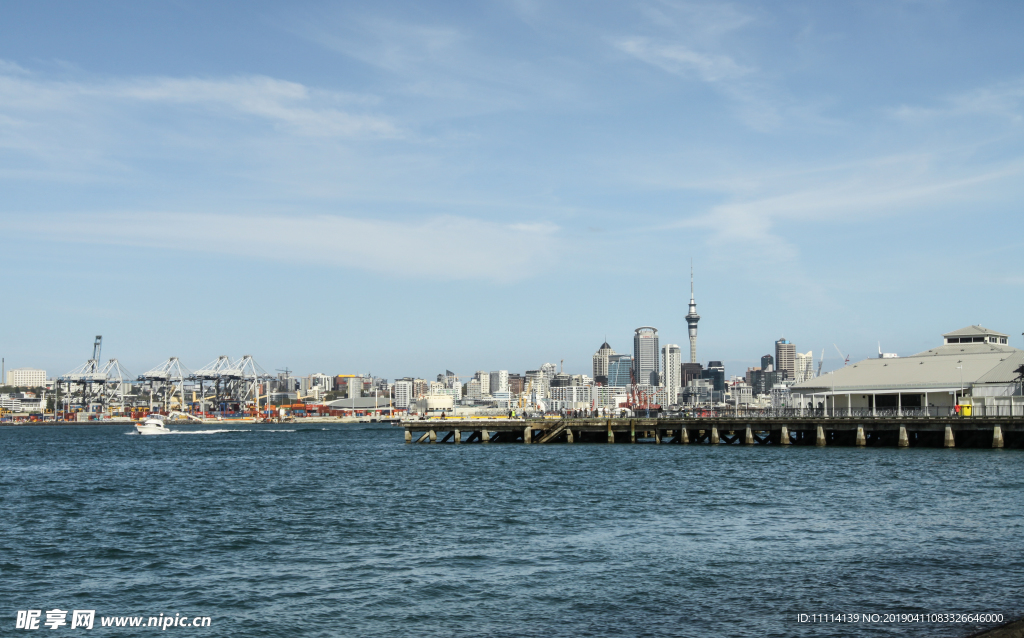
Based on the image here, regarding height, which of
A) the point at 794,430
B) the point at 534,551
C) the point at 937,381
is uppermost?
the point at 937,381

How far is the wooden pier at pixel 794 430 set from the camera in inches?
2601

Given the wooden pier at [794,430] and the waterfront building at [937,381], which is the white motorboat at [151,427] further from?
the waterfront building at [937,381]

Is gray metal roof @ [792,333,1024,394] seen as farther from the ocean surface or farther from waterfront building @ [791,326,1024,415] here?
the ocean surface

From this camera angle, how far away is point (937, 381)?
79.4 metres

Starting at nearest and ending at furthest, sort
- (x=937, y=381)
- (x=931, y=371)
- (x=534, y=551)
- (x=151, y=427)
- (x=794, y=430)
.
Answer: (x=534, y=551)
(x=794, y=430)
(x=937, y=381)
(x=931, y=371)
(x=151, y=427)

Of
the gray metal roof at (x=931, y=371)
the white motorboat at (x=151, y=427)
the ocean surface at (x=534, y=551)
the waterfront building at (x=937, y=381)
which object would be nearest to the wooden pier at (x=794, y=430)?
the waterfront building at (x=937, y=381)

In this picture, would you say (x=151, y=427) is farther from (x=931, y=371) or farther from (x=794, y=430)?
(x=931, y=371)

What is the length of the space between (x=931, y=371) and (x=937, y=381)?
118 inches

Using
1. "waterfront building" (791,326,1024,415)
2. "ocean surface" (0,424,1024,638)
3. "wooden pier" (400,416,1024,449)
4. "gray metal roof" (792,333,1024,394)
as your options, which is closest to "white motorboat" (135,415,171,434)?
"wooden pier" (400,416,1024,449)

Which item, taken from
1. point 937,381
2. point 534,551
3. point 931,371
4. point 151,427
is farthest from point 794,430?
point 151,427

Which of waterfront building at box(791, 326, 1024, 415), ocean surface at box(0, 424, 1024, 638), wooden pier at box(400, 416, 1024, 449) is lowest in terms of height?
ocean surface at box(0, 424, 1024, 638)

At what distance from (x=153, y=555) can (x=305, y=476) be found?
3023cm

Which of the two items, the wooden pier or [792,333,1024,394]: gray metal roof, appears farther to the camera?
[792,333,1024,394]: gray metal roof

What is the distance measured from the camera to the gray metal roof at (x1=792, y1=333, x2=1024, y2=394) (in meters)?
77.6
